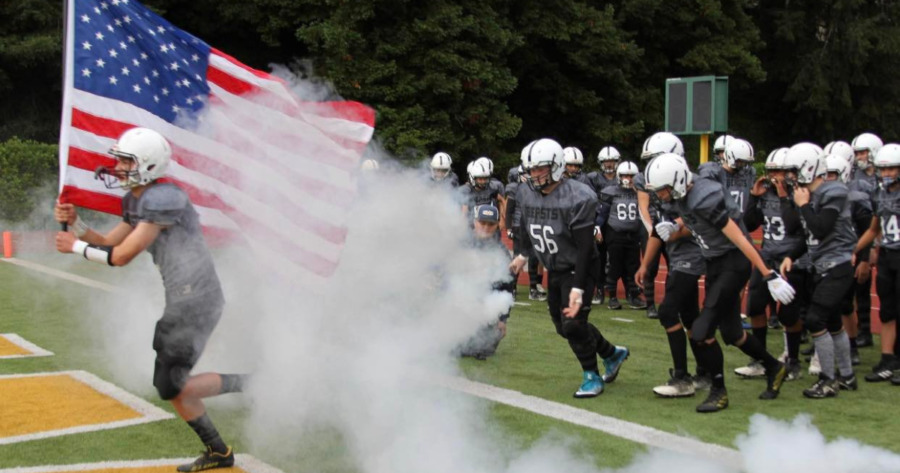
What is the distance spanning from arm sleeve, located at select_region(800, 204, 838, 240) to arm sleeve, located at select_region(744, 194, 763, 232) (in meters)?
1.35

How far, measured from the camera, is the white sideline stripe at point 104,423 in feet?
21.5

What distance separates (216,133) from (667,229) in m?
3.40

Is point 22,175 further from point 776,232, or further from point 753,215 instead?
point 776,232

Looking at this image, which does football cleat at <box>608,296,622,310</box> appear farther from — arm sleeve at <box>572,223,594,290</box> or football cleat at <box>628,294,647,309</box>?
arm sleeve at <box>572,223,594,290</box>

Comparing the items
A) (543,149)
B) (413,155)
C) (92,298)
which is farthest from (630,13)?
(543,149)

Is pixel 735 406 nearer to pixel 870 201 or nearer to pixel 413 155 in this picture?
pixel 870 201

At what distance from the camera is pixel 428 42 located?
82.2ft

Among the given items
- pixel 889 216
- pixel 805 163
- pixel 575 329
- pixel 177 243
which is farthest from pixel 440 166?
pixel 177 243

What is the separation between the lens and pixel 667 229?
7.51 metres

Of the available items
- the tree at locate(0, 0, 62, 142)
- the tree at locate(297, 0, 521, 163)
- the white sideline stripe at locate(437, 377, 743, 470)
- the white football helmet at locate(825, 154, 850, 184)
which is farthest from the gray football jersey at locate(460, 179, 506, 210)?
the tree at locate(0, 0, 62, 142)

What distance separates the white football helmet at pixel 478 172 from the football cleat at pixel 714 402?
592 centimetres

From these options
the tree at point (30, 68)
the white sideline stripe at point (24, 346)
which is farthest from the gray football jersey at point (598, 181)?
the tree at point (30, 68)

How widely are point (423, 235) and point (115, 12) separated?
3.12 meters

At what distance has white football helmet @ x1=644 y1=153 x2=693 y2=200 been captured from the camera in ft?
22.6
